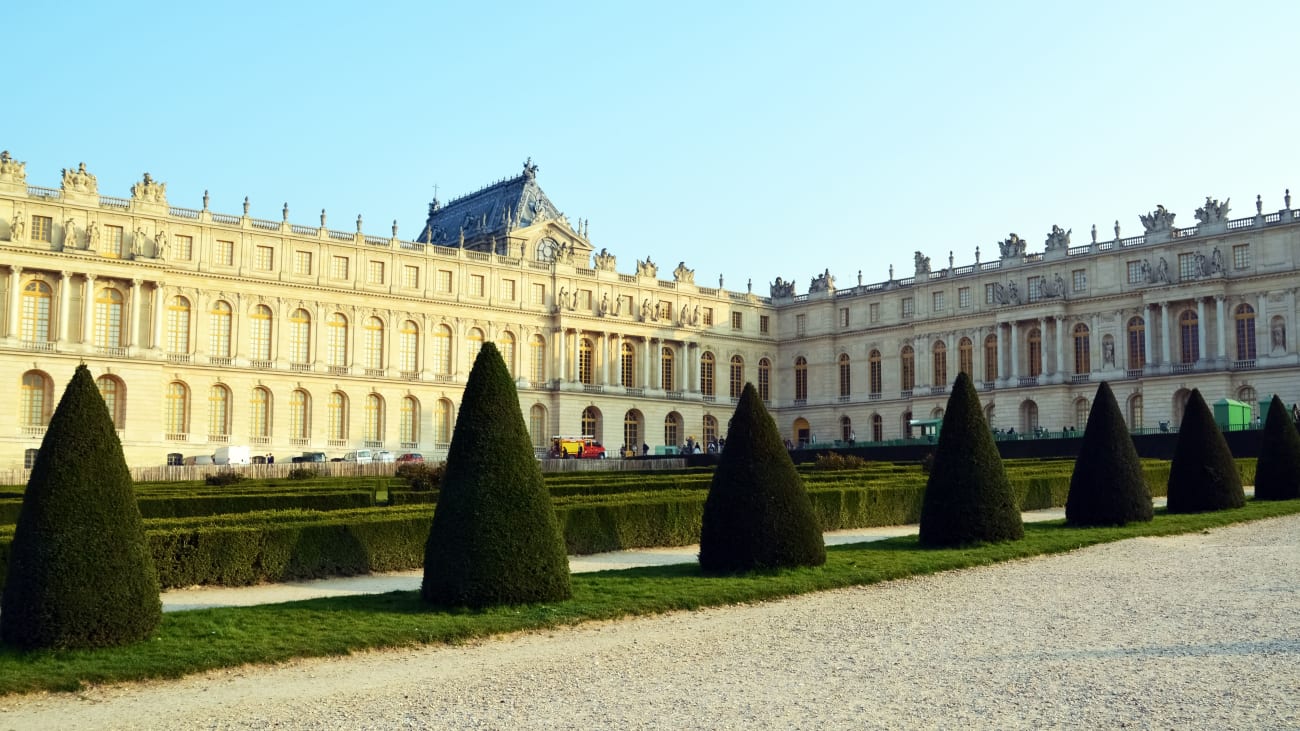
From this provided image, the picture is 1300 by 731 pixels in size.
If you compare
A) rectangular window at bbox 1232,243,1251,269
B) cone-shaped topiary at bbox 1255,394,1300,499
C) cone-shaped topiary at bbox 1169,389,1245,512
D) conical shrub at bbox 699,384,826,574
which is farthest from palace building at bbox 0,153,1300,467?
conical shrub at bbox 699,384,826,574

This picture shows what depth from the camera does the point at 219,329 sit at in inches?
1970

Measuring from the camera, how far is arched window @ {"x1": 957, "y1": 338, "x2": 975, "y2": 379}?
59.9 m

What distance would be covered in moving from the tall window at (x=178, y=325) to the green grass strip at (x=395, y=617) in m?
39.8

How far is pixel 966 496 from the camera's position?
→ 51.2 ft

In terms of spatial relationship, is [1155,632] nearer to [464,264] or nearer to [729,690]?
[729,690]

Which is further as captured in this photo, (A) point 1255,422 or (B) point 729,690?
(A) point 1255,422

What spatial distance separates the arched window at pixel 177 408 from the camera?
48.2 metres

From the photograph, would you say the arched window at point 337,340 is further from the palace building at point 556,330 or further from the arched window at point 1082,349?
the arched window at point 1082,349

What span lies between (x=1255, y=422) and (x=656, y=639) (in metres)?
42.0

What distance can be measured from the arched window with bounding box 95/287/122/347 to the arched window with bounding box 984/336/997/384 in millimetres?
39737

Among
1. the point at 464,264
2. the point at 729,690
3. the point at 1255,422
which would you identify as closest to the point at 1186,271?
the point at 1255,422

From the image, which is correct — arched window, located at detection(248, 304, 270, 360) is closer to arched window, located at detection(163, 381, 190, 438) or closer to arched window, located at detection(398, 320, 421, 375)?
arched window, located at detection(163, 381, 190, 438)

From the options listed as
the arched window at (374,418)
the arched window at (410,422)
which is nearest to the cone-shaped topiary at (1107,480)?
the arched window at (374,418)

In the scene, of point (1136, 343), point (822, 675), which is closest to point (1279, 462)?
point (822, 675)
